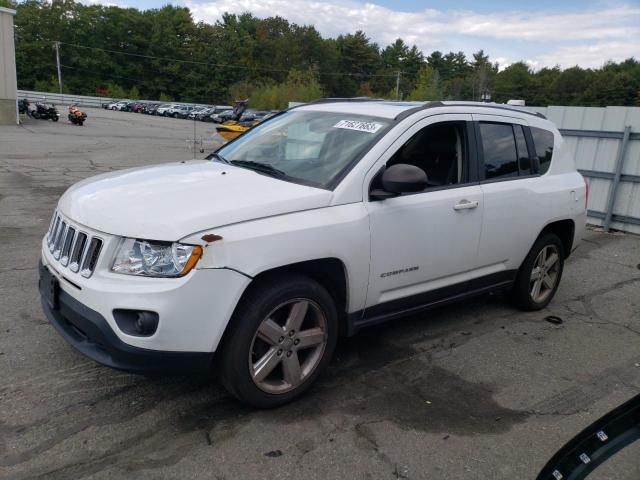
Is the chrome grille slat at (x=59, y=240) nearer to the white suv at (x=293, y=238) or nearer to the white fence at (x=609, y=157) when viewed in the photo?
the white suv at (x=293, y=238)

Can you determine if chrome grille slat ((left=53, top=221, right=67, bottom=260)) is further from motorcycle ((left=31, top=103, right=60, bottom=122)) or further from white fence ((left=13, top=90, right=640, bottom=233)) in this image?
motorcycle ((left=31, top=103, right=60, bottom=122))

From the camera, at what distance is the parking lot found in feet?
9.43

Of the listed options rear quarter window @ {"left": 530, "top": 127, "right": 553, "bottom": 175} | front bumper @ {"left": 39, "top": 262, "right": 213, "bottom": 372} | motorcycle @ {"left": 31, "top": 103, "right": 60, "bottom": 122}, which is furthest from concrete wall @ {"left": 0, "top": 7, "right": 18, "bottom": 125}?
front bumper @ {"left": 39, "top": 262, "right": 213, "bottom": 372}

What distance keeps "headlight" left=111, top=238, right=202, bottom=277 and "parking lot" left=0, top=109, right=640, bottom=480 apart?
92 centimetres

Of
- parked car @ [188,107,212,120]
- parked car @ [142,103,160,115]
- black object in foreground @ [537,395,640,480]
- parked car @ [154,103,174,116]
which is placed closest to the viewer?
black object in foreground @ [537,395,640,480]

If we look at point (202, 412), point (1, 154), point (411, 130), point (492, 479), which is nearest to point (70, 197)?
point (202, 412)

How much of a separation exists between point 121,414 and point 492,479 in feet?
6.85

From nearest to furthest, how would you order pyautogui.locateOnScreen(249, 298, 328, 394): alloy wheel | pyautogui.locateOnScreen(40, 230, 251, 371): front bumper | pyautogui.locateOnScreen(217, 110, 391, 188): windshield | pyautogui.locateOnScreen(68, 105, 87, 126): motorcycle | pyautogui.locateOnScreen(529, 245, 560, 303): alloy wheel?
pyautogui.locateOnScreen(40, 230, 251, 371): front bumper, pyautogui.locateOnScreen(249, 298, 328, 394): alloy wheel, pyautogui.locateOnScreen(217, 110, 391, 188): windshield, pyautogui.locateOnScreen(529, 245, 560, 303): alloy wheel, pyautogui.locateOnScreen(68, 105, 87, 126): motorcycle

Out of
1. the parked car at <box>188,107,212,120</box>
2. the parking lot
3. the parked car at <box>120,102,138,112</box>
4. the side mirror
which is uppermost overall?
the side mirror

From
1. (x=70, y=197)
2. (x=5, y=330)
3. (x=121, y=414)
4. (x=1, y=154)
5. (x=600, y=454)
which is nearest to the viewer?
(x=600, y=454)

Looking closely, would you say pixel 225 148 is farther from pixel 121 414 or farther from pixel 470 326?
pixel 470 326

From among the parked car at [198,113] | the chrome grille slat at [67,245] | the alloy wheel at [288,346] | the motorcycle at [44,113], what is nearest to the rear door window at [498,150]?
the alloy wheel at [288,346]

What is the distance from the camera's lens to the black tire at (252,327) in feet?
10.0

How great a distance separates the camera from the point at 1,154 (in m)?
16.0
